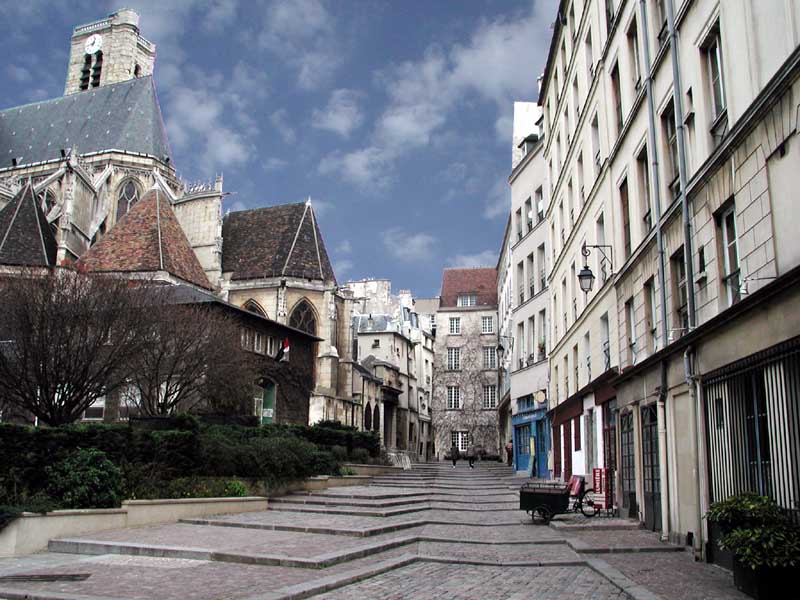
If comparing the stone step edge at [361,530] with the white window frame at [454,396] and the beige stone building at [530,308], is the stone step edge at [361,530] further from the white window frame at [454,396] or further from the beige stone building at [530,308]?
the white window frame at [454,396]

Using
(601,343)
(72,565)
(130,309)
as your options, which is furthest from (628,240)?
(130,309)

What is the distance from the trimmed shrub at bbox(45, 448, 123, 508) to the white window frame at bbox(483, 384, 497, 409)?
45709mm

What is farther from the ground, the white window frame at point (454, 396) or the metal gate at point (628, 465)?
the white window frame at point (454, 396)

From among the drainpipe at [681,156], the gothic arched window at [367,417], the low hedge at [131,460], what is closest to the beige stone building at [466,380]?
the gothic arched window at [367,417]

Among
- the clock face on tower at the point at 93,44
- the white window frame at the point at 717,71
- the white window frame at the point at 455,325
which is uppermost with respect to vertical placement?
the clock face on tower at the point at 93,44

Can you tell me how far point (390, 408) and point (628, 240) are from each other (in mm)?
46855

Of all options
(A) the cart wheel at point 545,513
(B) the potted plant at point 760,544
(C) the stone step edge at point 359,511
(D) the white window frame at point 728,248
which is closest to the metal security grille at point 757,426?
(B) the potted plant at point 760,544

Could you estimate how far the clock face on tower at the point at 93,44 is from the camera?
84.6 meters

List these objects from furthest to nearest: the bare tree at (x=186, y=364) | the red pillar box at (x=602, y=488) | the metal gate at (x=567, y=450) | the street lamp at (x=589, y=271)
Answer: the bare tree at (x=186, y=364) < the metal gate at (x=567, y=450) < the street lamp at (x=589, y=271) < the red pillar box at (x=602, y=488)

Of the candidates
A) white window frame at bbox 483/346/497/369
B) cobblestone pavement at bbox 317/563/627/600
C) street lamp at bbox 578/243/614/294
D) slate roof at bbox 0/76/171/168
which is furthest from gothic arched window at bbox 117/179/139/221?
cobblestone pavement at bbox 317/563/627/600

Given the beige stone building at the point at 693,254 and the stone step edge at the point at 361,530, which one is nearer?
the beige stone building at the point at 693,254

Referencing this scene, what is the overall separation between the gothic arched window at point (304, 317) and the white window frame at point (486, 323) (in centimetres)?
1748

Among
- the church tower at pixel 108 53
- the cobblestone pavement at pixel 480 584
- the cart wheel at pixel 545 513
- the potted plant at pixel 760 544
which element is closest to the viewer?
the potted plant at pixel 760 544

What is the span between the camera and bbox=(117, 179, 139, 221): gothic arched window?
57156mm
